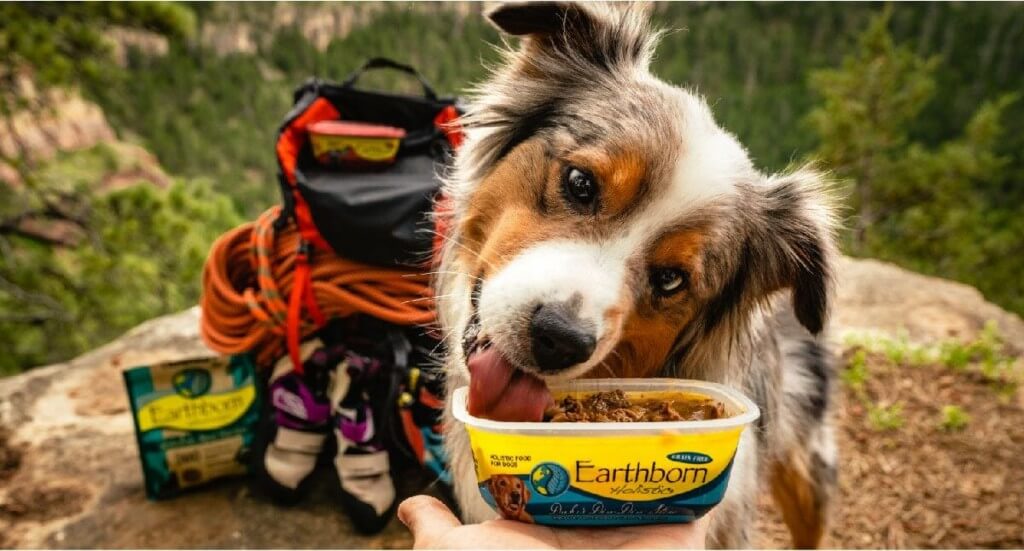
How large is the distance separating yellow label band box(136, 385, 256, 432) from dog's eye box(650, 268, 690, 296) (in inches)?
73.1

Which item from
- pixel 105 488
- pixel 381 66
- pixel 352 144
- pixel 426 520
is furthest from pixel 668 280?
pixel 105 488

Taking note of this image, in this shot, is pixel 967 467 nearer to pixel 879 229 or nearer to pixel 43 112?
pixel 43 112

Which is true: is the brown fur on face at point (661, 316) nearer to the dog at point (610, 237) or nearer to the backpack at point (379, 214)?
the dog at point (610, 237)

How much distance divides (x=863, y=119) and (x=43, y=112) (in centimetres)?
1451

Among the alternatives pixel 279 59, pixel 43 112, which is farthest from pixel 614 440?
pixel 279 59

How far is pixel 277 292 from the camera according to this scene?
2.57 metres

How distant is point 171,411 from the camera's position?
252 centimetres

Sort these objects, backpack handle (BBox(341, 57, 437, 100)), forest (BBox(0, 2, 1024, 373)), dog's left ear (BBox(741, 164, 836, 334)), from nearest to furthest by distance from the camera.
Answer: dog's left ear (BBox(741, 164, 836, 334)) < backpack handle (BBox(341, 57, 437, 100)) < forest (BBox(0, 2, 1024, 373))

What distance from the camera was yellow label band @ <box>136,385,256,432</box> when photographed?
250 centimetres

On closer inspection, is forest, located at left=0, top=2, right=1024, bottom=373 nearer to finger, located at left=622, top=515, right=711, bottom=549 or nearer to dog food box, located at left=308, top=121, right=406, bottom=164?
dog food box, located at left=308, top=121, right=406, bottom=164

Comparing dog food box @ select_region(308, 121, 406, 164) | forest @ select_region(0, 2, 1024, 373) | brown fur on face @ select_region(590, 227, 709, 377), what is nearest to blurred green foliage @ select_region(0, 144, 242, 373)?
forest @ select_region(0, 2, 1024, 373)

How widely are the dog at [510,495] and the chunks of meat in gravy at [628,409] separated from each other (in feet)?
0.66

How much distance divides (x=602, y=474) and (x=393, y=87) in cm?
2222

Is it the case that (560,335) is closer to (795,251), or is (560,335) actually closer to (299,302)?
(795,251)
